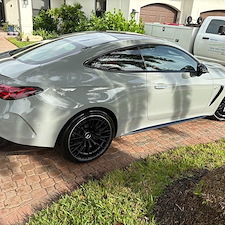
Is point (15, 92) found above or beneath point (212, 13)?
beneath

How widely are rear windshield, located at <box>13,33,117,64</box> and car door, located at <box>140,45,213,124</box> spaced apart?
686 mm

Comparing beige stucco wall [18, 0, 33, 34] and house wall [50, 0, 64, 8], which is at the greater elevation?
house wall [50, 0, 64, 8]

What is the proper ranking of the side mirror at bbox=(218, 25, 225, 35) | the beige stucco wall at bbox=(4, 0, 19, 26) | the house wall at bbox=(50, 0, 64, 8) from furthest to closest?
the beige stucco wall at bbox=(4, 0, 19, 26)
the house wall at bbox=(50, 0, 64, 8)
the side mirror at bbox=(218, 25, 225, 35)

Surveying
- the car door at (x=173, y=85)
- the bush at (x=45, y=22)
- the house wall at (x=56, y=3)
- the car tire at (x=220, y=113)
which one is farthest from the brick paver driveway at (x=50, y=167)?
the house wall at (x=56, y=3)

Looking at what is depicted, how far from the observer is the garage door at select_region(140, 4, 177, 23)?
13.7 m

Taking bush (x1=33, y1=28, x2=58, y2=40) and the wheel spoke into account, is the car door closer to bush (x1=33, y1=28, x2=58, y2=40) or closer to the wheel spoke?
the wheel spoke

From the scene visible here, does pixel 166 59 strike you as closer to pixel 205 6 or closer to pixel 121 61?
pixel 121 61

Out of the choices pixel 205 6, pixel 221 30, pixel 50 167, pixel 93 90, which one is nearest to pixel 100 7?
pixel 205 6

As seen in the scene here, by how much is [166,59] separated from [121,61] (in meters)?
0.82

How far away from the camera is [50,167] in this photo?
10.4ft

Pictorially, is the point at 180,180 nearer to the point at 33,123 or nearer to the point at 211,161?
the point at 211,161

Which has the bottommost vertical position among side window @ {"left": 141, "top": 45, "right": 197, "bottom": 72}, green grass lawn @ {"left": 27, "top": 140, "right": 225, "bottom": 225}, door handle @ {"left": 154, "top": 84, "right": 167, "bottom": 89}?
green grass lawn @ {"left": 27, "top": 140, "right": 225, "bottom": 225}

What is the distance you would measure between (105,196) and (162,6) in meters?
13.8

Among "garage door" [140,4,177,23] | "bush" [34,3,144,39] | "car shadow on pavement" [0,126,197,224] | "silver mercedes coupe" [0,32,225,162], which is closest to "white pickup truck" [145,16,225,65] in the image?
"bush" [34,3,144,39]
